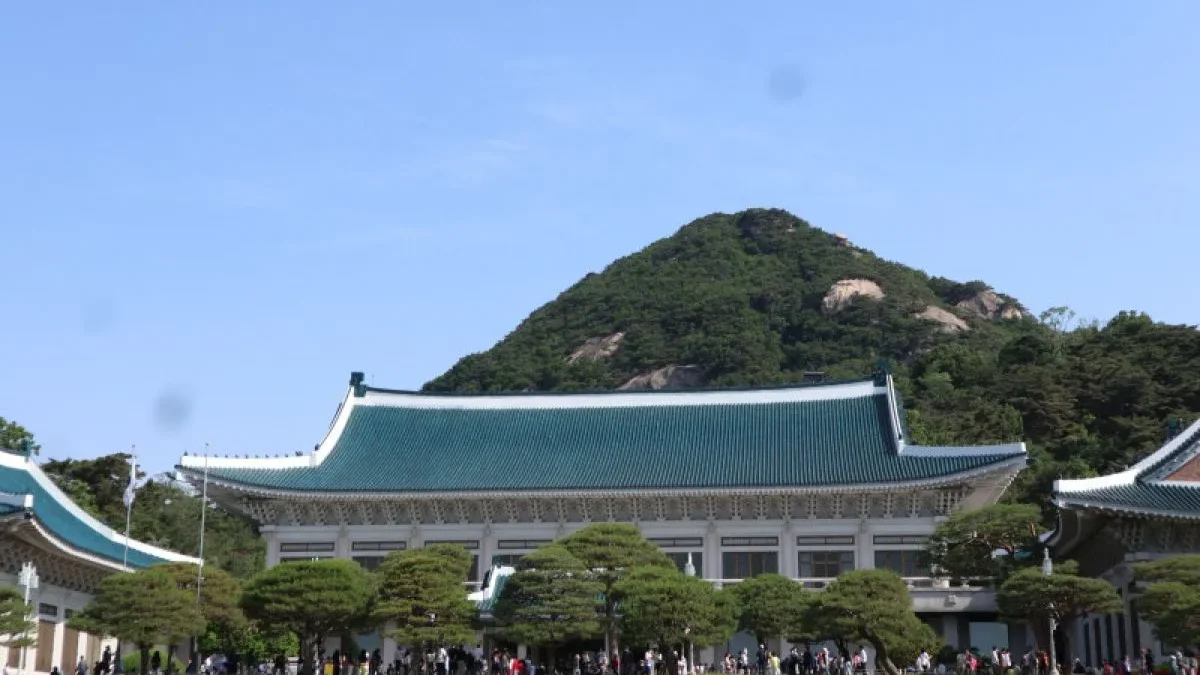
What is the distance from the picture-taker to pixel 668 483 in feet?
164

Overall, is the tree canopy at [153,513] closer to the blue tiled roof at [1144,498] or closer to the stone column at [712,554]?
the stone column at [712,554]

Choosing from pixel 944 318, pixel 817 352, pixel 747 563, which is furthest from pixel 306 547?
pixel 944 318

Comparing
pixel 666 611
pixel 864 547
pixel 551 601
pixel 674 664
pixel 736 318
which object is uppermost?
A: pixel 736 318

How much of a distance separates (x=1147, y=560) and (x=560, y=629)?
54.6ft

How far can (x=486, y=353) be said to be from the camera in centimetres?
14062

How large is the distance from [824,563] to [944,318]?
282 feet

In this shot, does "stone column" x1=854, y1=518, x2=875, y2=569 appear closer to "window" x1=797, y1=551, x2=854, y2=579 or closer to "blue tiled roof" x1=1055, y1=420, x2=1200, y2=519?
"window" x1=797, y1=551, x2=854, y2=579

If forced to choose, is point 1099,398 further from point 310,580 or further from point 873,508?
point 310,580

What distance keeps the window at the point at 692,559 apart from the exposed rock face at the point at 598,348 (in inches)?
3319

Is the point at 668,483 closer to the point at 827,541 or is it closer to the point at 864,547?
the point at 827,541

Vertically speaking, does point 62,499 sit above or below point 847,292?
below

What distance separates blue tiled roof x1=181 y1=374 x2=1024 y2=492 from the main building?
0.10 meters

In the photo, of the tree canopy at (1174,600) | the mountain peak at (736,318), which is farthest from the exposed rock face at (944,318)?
the tree canopy at (1174,600)

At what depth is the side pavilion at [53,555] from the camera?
39500 mm
